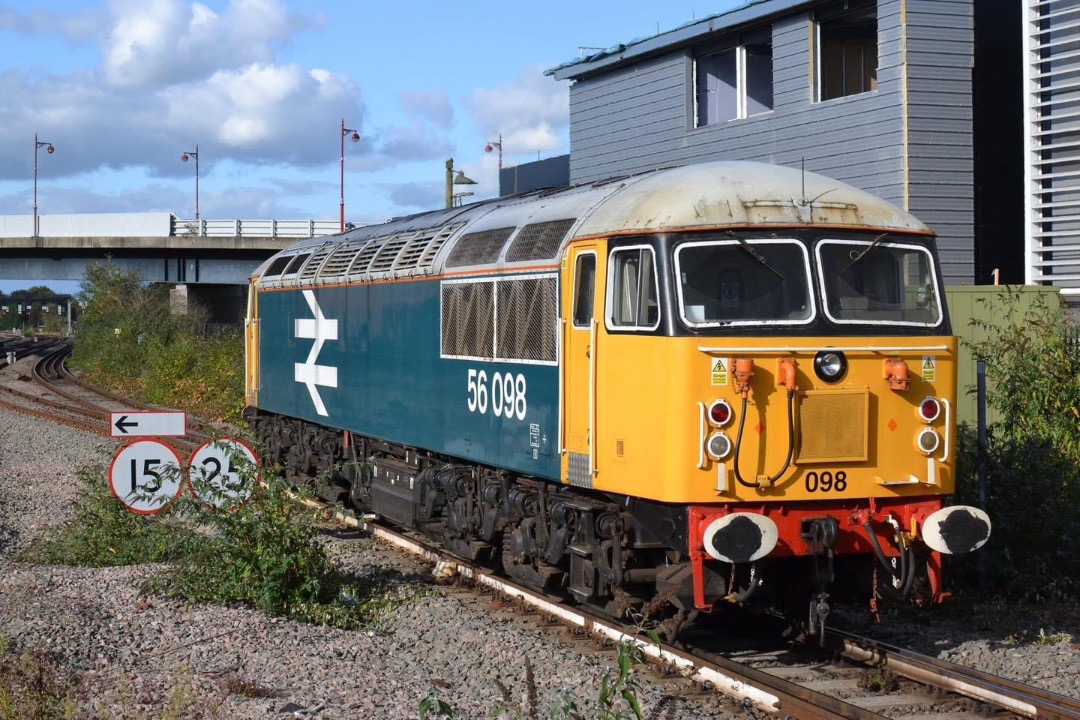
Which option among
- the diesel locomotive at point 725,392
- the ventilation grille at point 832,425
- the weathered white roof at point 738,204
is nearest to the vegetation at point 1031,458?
the diesel locomotive at point 725,392

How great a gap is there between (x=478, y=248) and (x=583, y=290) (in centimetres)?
205

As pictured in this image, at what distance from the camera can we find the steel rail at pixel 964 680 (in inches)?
292

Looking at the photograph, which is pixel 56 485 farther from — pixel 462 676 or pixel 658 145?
pixel 462 676

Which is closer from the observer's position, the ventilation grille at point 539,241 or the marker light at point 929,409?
the marker light at point 929,409

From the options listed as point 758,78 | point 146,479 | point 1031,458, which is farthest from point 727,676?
point 758,78

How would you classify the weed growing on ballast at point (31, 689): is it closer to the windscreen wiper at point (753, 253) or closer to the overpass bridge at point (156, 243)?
the windscreen wiper at point (753, 253)

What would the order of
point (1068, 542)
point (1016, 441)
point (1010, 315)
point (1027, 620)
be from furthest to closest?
point (1010, 315) < point (1016, 441) < point (1068, 542) < point (1027, 620)

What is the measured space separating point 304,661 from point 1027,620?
18.4ft

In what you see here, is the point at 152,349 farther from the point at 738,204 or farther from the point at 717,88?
the point at 738,204

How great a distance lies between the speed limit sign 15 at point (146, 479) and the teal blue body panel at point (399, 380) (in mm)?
2507

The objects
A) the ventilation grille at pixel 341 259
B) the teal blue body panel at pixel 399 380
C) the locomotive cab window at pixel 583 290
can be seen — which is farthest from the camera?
the ventilation grille at pixel 341 259

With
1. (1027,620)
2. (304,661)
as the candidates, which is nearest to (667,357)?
(304,661)

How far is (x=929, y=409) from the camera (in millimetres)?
8734

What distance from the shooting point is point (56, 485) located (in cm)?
1830
